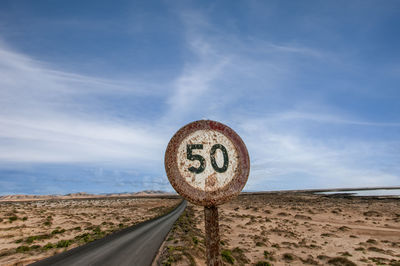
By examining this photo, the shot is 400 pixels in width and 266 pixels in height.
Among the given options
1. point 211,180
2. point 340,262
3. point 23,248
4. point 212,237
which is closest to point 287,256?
point 340,262

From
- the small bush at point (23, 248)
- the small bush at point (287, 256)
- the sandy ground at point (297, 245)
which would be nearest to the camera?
the sandy ground at point (297, 245)

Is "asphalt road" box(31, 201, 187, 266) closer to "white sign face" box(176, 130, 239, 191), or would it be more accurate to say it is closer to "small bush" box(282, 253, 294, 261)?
"small bush" box(282, 253, 294, 261)

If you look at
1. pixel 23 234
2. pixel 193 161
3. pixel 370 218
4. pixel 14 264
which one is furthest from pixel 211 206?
pixel 370 218

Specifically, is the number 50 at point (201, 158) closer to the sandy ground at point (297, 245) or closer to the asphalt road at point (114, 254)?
the sandy ground at point (297, 245)

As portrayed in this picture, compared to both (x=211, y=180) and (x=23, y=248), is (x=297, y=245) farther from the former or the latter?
(x=23, y=248)

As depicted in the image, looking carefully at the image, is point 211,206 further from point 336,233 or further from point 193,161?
point 336,233

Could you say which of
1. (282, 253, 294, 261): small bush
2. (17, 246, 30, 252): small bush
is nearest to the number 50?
(282, 253, 294, 261): small bush

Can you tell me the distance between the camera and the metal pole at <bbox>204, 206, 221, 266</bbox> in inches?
83.3

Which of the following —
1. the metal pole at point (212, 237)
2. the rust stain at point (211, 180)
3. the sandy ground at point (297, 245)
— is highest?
the rust stain at point (211, 180)

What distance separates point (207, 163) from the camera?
7.49 ft

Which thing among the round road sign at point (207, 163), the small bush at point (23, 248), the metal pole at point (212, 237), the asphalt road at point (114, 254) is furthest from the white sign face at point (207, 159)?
the small bush at point (23, 248)

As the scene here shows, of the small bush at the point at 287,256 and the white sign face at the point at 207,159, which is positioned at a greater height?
the white sign face at the point at 207,159

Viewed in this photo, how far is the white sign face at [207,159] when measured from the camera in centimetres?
223

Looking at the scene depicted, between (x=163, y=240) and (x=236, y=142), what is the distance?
16691mm
